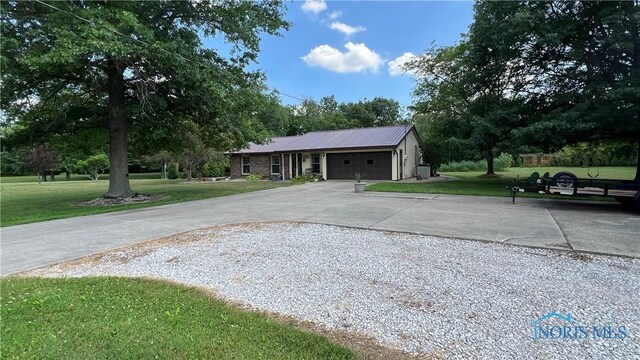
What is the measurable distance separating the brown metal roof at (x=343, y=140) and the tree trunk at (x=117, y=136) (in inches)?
354

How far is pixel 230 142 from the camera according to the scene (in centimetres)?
1769

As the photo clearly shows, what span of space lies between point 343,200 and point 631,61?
12.1 metres

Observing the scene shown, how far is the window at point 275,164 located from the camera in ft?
84.0

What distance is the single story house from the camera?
21.2 meters

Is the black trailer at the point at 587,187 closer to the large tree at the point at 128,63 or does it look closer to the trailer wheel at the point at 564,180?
the trailer wheel at the point at 564,180

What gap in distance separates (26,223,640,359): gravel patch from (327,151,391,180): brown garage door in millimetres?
15199

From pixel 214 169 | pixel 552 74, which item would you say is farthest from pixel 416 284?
pixel 214 169

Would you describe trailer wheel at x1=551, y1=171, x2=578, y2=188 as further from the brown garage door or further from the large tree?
the brown garage door

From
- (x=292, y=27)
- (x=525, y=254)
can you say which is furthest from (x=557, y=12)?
(x=525, y=254)

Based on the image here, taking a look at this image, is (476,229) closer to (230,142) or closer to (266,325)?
(266,325)

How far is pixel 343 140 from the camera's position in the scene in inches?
925

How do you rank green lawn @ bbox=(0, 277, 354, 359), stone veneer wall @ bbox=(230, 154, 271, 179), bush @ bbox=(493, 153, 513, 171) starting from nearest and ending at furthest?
green lawn @ bbox=(0, 277, 354, 359) < stone veneer wall @ bbox=(230, 154, 271, 179) < bush @ bbox=(493, 153, 513, 171)

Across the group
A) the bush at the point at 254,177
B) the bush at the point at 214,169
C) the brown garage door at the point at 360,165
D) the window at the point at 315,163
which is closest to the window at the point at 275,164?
the bush at the point at 254,177

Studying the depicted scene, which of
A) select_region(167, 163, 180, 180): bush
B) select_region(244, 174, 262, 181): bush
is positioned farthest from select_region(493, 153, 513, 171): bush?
select_region(167, 163, 180, 180): bush
